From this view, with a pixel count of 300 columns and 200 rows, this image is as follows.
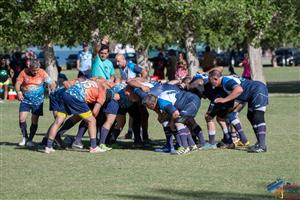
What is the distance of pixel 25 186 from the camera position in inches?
457

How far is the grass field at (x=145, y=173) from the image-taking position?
425 inches

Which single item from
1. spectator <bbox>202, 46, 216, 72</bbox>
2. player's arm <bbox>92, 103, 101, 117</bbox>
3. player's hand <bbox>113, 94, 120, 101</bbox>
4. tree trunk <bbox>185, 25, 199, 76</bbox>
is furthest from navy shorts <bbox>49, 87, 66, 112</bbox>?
tree trunk <bbox>185, 25, 199, 76</bbox>

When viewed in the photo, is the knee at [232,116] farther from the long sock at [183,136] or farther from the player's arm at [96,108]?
the player's arm at [96,108]

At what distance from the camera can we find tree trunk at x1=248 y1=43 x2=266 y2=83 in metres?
40.4

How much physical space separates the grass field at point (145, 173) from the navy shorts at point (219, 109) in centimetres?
75

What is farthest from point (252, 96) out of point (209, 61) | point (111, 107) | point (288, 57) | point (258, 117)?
point (288, 57)

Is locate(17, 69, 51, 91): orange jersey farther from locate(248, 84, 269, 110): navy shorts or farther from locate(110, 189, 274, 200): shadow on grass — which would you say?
locate(110, 189, 274, 200): shadow on grass

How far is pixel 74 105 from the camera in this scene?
15.2m

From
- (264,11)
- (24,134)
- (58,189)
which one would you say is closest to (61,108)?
(24,134)

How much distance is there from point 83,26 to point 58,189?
27473 mm

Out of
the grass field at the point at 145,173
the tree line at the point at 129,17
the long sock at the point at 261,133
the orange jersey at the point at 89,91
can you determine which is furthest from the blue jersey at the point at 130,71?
the tree line at the point at 129,17

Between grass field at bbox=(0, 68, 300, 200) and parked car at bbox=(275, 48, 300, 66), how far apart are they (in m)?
65.2

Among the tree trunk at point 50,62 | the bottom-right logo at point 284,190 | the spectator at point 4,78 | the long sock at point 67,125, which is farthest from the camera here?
the tree trunk at point 50,62

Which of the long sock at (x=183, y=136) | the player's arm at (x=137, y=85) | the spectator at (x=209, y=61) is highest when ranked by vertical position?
the spectator at (x=209, y=61)
